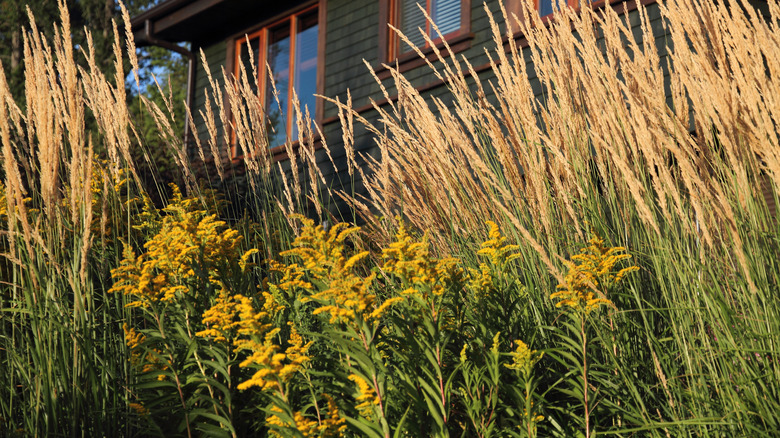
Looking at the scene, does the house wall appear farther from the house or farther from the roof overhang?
the roof overhang

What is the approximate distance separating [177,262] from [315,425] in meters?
0.76

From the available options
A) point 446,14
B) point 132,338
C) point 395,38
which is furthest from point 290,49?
point 132,338

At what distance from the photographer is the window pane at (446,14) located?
Result: 797cm

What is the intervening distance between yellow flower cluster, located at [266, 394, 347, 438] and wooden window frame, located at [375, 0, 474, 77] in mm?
6209

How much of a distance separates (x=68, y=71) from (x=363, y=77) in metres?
6.62

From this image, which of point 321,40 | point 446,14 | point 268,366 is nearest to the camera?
point 268,366

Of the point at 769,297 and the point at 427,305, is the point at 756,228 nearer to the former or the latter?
the point at 769,297

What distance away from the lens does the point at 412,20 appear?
8438 mm

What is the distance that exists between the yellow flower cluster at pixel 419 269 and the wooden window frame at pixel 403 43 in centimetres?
589

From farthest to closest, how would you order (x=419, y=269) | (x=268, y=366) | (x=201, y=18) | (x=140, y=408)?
(x=201, y=18), (x=140, y=408), (x=419, y=269), (x=268, y=366)

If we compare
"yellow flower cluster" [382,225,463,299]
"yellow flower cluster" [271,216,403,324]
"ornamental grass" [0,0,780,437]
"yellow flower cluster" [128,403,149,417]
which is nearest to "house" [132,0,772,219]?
"ornamental grass" [0,0,780,437]

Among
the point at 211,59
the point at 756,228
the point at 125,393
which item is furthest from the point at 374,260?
the point at 211,59

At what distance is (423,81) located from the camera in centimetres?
805

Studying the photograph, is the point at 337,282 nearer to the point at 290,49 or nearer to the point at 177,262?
the point at 177,262
